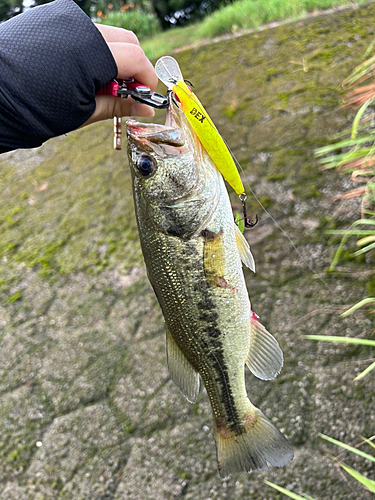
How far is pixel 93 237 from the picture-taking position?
3.34m

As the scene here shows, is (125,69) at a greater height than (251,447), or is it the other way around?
(125,69)

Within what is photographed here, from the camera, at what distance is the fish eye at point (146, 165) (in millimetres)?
1389

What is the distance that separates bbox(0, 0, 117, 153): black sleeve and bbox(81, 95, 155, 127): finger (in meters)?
0.19

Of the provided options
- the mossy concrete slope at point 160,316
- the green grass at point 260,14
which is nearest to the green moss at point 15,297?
the mossy concrete slope at point 160,316

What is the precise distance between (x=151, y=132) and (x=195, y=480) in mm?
1952

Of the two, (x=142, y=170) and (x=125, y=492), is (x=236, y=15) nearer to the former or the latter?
(x=142, y=170)

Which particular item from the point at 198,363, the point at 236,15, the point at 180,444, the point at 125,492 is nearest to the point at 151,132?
the point at 198,363

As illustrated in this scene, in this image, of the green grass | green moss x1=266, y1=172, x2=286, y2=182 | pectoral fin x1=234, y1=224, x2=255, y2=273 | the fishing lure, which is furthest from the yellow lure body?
the green grass

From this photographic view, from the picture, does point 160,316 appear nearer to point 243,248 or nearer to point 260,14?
point 243,248

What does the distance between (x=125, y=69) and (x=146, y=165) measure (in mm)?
480

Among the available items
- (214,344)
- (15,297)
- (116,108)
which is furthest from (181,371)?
(15,297)

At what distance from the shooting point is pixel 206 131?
4.41 ft

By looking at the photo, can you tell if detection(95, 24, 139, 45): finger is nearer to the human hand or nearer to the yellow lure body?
the human hand

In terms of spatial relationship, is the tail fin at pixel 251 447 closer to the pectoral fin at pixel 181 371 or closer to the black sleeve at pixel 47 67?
the pectoral fin at pixel 181 371
